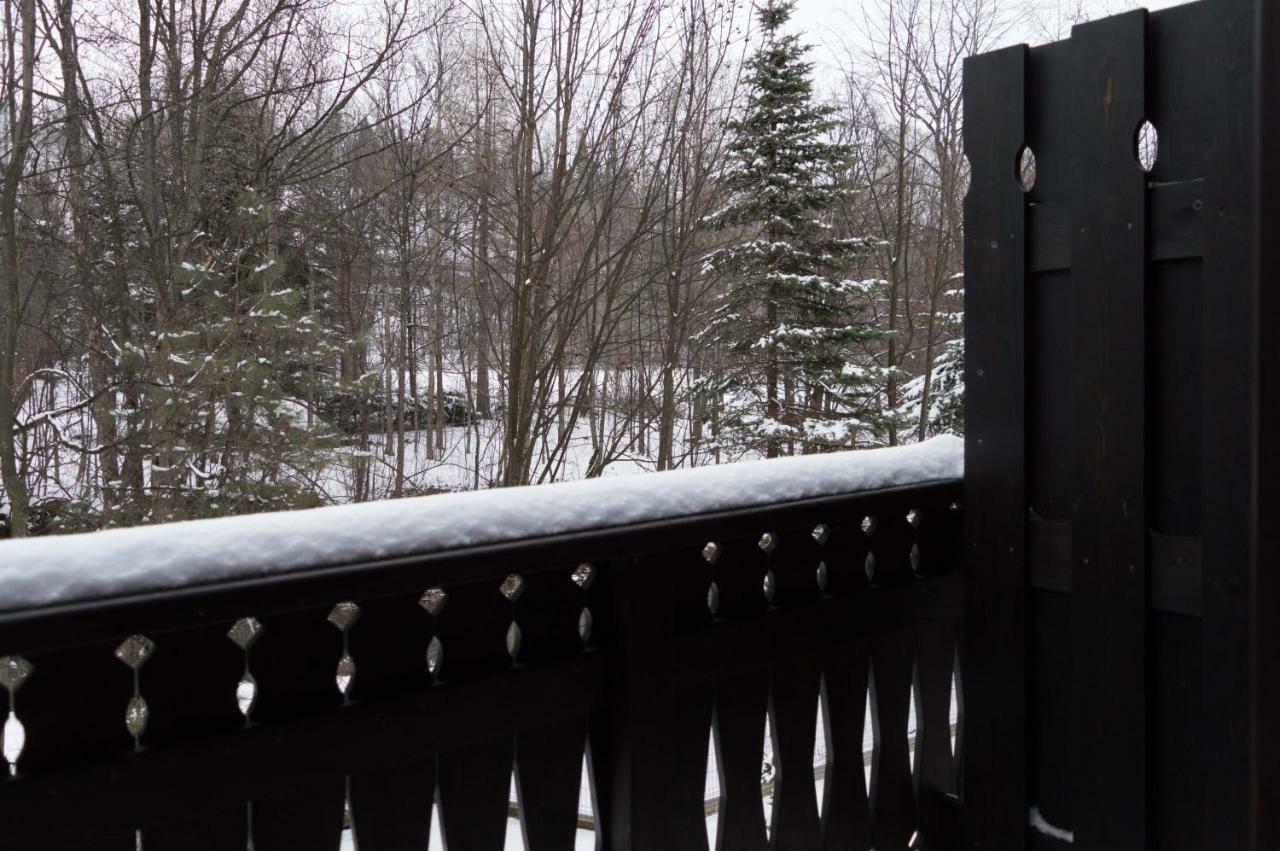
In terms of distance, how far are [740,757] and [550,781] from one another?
0.40 metres

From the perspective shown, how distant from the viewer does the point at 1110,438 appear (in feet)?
5.76

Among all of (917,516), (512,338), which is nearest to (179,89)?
(512,338)

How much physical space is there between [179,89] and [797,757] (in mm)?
9535

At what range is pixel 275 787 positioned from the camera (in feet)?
3.84

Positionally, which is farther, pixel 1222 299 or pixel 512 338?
pixel 512 338

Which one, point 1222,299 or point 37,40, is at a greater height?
point 37,40

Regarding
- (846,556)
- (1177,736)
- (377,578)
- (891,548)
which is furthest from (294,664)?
(1177,736)

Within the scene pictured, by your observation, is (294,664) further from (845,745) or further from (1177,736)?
(1177,736)

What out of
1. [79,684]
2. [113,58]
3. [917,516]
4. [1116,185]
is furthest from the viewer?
[113,58]

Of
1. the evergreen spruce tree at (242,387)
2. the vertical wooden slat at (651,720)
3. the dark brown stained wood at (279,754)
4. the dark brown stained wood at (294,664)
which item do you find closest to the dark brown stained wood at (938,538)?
the vertical wooden slat at (651,720)

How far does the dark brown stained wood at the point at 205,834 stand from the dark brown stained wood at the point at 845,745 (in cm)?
109

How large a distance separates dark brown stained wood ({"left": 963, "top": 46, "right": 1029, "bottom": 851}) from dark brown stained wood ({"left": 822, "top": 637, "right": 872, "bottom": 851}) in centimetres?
26

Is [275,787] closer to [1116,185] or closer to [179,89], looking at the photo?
[1116,185]

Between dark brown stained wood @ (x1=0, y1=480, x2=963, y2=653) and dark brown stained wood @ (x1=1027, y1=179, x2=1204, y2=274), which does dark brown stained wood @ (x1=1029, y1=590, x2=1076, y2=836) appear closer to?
dark brown stained wood @ (x1=0, y1=480, x2=963, y2=653)
